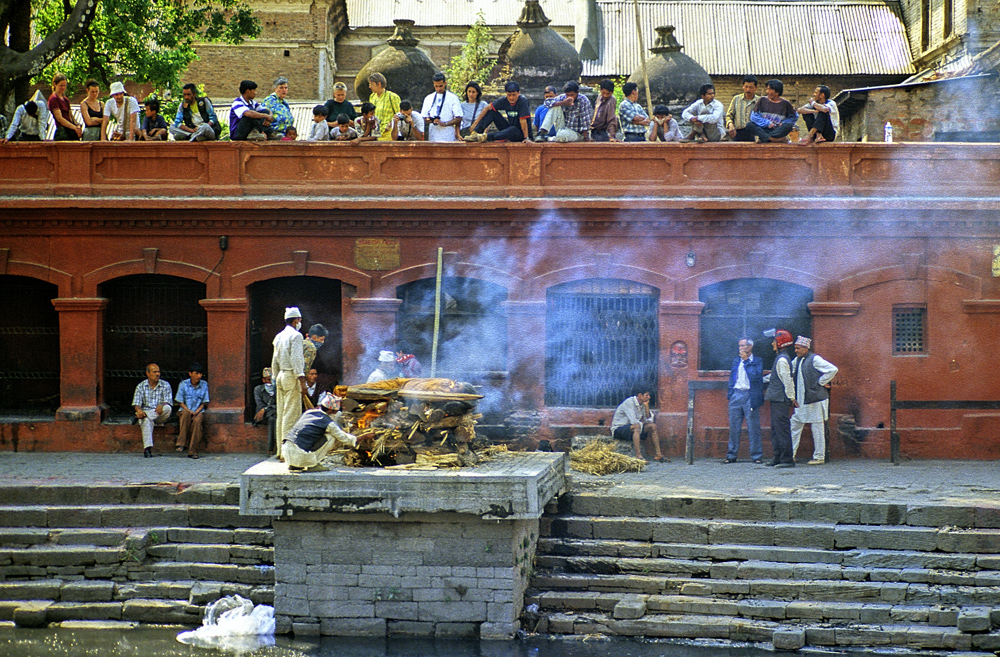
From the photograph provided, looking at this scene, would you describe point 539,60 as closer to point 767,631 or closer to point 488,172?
point 488,172

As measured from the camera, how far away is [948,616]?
10.6m

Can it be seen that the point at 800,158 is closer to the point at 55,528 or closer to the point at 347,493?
the point at 347,493

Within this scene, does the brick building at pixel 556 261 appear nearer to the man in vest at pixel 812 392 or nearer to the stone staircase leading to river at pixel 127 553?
the man in vest at pixel 812 392

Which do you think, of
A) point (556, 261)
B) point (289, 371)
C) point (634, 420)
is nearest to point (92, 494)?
point (289, 371)

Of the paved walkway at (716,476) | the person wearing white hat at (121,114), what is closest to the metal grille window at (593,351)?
the paved walkway at (716,476)

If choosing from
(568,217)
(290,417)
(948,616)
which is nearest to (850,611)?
(948,616)

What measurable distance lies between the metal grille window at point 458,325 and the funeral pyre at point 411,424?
14.1 ft

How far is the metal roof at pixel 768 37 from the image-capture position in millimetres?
32844

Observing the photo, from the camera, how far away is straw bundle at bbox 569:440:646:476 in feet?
46.0

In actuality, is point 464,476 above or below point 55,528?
above

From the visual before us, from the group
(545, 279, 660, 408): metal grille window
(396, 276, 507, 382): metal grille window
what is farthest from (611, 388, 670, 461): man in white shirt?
(396, 276, 507, 382): metal grille window

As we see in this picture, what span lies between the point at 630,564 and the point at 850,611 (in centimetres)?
221

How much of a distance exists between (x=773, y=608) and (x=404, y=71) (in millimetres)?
15529

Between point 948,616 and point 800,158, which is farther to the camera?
point 800,158
